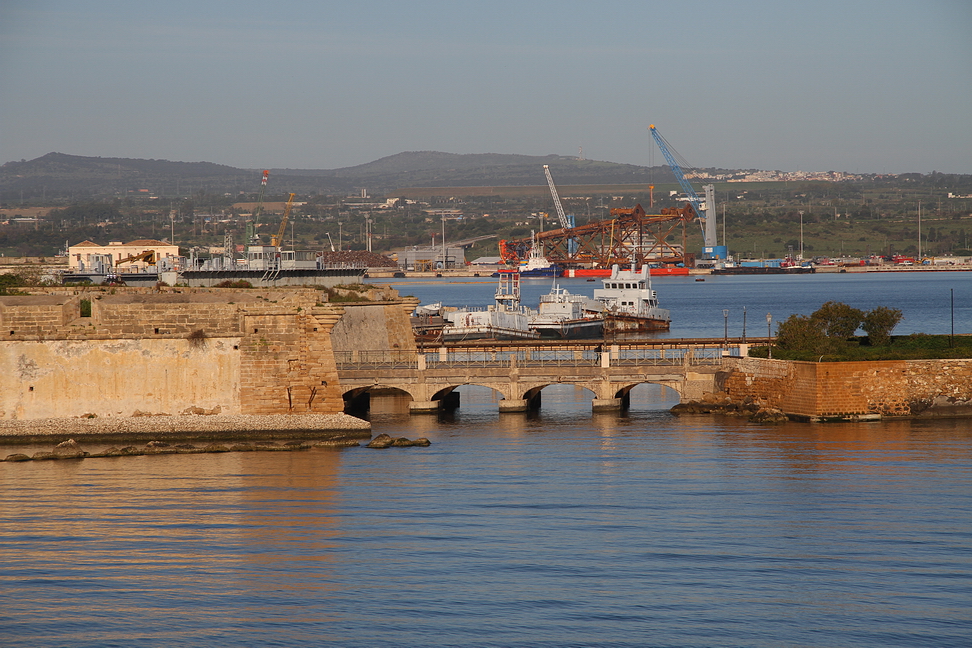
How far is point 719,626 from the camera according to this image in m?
14.0

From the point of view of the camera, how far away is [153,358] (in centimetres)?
2480

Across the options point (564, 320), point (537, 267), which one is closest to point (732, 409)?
point (564, 320)

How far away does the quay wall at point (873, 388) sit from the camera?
28.1 m

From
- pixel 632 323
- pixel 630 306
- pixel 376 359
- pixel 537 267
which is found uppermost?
pixel 537 267

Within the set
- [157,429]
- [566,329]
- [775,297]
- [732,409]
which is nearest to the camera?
[157,429]

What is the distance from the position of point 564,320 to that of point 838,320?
28.9 meters

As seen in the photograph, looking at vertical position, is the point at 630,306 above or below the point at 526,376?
above

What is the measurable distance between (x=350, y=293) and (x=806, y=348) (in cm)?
1406

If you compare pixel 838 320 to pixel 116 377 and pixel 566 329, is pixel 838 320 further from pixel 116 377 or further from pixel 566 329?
pixel 566 329

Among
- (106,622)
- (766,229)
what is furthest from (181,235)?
(106,622)

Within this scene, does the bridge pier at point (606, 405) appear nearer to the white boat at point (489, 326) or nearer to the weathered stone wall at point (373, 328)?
the weathered stone wall at point (373, 328)

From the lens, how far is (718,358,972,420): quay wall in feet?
92.1

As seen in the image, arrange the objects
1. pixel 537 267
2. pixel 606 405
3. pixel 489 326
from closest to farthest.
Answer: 1. pixel 606 405
2. pixel 489 326
3. pixel 537 267

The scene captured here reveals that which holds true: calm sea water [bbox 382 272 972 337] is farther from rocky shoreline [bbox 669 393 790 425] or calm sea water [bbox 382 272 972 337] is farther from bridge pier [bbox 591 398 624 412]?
bridge pier [bbox 591 398 624 412]
